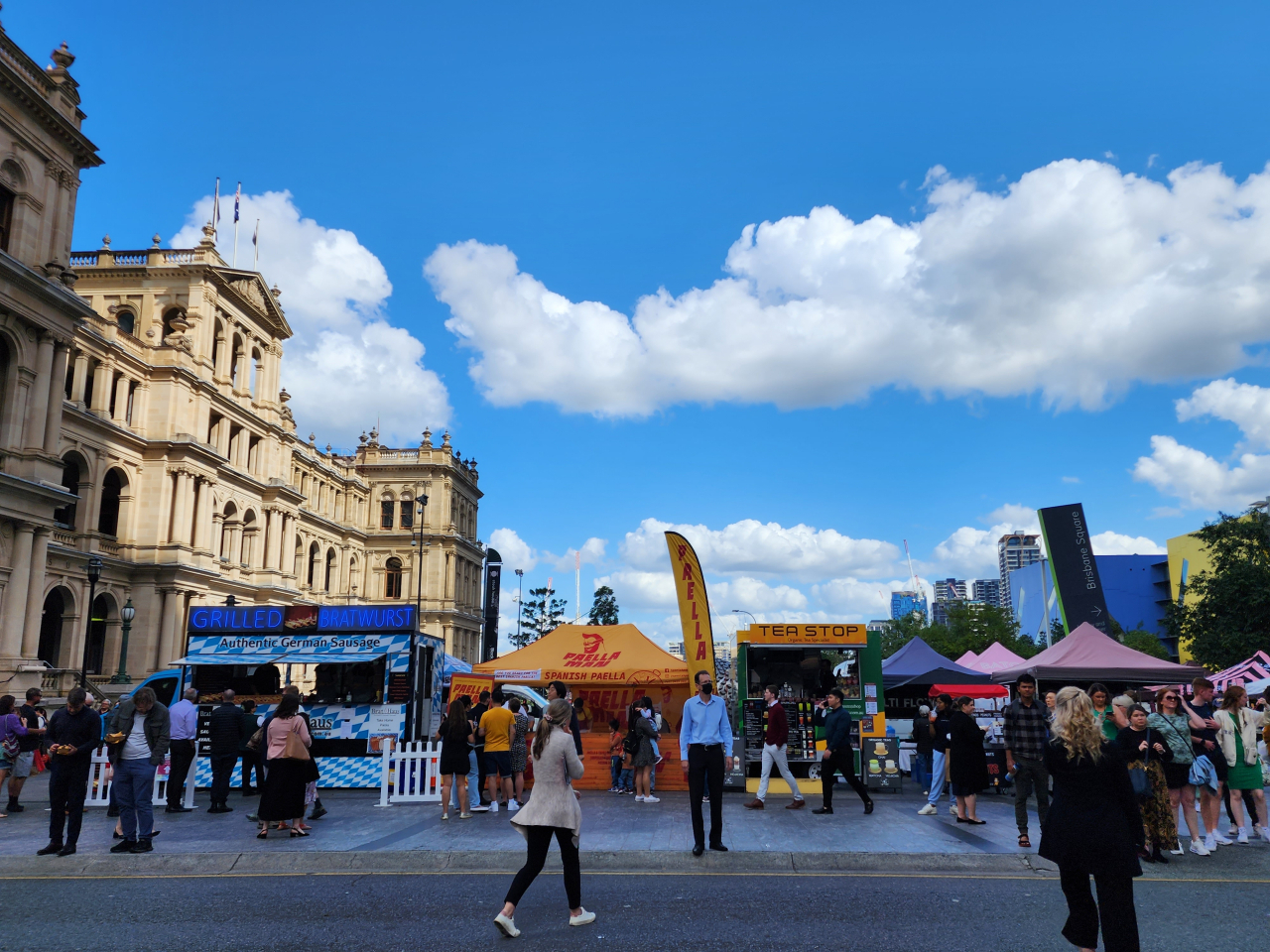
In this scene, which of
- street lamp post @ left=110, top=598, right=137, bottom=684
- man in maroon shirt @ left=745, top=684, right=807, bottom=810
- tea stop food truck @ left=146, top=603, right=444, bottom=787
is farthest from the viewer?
street lamp post @ left=110, top=598, right=137, bottom=684

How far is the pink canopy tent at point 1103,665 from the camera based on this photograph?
20.1 metres

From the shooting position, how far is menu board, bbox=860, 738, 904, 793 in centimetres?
1642

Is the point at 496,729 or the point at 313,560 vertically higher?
the point at 313,560

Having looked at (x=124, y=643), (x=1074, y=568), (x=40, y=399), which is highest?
(x=40, y=399)

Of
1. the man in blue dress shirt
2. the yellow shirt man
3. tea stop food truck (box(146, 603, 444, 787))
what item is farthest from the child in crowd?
the man in blue dress shirt

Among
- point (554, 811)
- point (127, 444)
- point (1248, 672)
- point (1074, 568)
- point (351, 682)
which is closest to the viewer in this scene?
point (554, 811)

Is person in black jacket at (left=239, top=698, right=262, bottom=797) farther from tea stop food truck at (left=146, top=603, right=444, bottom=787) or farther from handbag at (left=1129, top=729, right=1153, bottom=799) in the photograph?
handbag at (left=1129, top=729, right=1153, bottom=799)

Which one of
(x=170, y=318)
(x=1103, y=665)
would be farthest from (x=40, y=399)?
(x=1103, y=665)

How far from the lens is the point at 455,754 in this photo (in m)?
13.1

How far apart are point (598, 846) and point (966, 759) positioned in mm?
5004

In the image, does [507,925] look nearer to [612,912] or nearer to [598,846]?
[612,912]

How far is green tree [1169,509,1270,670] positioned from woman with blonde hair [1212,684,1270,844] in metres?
35.0

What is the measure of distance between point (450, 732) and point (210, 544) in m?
38.0

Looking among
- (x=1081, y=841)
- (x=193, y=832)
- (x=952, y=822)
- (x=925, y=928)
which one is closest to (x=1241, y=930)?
(x=925, y=928)
